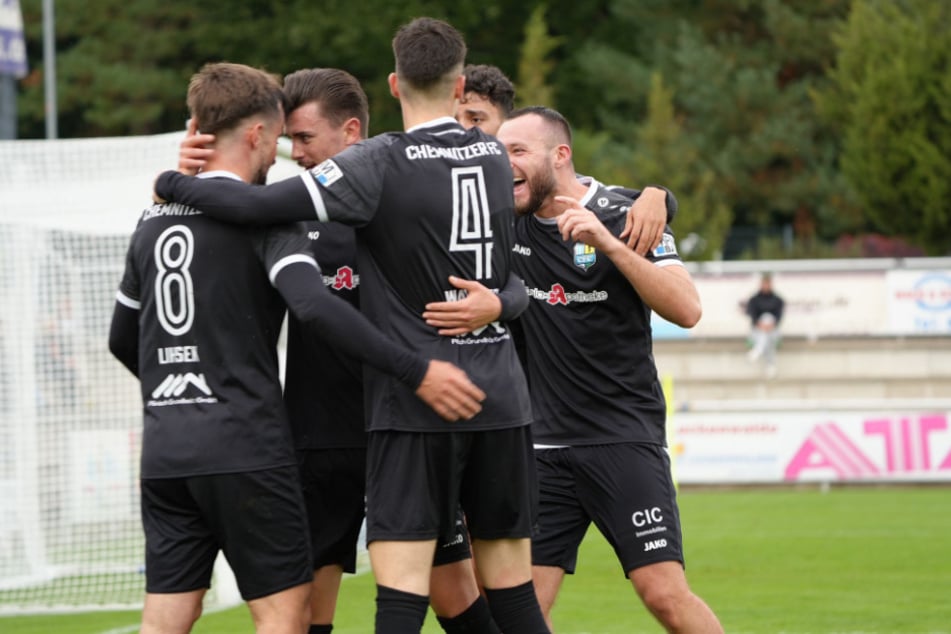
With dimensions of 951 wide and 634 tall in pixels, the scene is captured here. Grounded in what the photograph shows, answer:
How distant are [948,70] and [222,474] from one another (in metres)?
31.7

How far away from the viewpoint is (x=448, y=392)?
5.13 metres

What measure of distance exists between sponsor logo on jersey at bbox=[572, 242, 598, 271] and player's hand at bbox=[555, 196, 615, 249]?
477mm

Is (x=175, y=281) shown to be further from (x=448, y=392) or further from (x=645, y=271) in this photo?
(x=645, y=271)

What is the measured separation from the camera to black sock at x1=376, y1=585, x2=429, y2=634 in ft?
17.1

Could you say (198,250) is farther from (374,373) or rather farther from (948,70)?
(948,70)

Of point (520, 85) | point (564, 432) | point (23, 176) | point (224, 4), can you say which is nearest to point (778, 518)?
point (23, 176)

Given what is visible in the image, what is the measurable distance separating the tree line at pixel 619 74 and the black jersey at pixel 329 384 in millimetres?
32718

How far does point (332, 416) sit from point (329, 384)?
0.12 metres

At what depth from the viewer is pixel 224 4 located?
46438 mm

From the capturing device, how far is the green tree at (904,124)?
34.3 meters

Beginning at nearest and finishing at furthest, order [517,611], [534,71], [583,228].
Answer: [517,611] < [583,228] < [534,71]

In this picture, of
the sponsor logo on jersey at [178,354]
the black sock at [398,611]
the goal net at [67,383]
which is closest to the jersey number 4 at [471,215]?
the sponsor logo on jersey at [178,354]

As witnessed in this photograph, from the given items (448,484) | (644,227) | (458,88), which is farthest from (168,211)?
(644,227)

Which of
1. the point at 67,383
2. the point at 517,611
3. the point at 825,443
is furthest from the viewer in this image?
the point at 825,443
